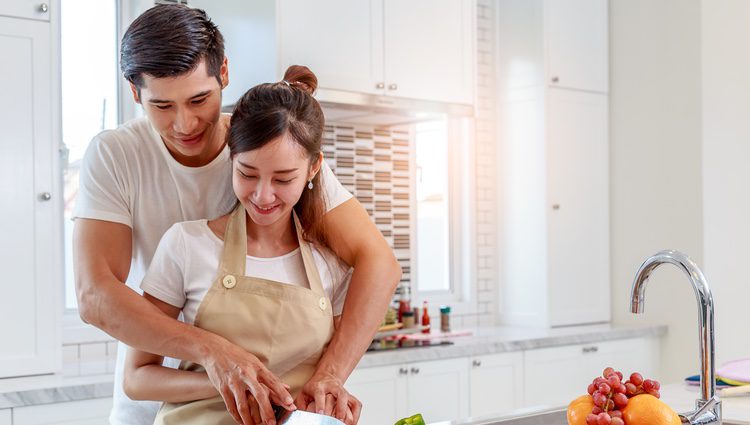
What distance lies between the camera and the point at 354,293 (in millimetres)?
1802

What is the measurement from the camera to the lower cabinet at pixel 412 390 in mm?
3645

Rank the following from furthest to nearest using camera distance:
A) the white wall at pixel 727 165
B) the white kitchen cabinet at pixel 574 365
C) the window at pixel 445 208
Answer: the window at pixel 445 208, the white wall at pixel 727 165, the white kitchen cabinet at pixel 574 365

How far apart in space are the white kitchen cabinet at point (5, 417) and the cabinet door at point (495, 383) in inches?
77.7

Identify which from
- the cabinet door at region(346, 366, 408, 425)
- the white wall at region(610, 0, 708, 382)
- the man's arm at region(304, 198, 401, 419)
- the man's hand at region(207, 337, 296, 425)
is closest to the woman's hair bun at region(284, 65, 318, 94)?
the man's arm at region(304, 198, 401, 419)

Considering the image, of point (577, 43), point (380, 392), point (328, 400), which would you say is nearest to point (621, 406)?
point (328, 400)

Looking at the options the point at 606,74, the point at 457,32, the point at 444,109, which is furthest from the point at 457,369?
the point at 606,74

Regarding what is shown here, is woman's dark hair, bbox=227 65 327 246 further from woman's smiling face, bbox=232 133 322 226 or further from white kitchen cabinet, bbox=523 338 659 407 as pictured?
white kitchen cabinet, bbox=523 338 659 407

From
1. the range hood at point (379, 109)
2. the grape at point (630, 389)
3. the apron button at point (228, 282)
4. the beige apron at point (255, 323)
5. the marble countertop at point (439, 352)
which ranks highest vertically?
the range hood at point (379, 109)

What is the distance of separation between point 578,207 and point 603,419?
3.42 metres

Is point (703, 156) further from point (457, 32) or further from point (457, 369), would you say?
point (457, 369)

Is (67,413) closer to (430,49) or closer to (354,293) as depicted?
(354,293)

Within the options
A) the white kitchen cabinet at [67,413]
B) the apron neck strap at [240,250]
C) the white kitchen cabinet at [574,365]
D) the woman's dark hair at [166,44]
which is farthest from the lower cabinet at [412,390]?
the woman's dark hair at [166,44]

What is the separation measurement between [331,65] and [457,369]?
143 cm

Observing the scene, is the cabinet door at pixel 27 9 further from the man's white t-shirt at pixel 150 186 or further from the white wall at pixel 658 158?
the white wall at pixel 658 158
